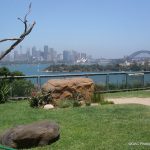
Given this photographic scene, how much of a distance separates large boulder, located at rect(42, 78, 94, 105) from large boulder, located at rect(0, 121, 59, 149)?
715 centimetres

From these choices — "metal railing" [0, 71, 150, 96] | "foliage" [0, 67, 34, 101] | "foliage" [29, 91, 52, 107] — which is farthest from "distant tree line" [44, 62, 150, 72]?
"foliage" [29, 91, 52, 107]

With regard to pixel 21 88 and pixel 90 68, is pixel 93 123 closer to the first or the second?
pixel 21 88

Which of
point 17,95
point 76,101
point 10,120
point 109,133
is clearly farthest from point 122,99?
point 109,133

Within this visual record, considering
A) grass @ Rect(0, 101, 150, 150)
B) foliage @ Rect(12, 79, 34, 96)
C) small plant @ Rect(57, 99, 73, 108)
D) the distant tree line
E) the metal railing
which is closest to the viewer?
grass @ Rect(0, 101, 150, 150)

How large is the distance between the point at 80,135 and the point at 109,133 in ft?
2.33

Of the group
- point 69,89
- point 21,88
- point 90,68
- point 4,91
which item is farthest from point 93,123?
point 90,68

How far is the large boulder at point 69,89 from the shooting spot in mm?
17684

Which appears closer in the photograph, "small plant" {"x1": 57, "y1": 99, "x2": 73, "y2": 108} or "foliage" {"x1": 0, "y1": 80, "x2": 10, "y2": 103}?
"small plant" {"x1": 57, "y1": 99, "x2": 73, "y2": 108}

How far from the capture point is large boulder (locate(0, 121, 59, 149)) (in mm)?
9828

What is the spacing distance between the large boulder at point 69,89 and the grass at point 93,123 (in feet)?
4.29

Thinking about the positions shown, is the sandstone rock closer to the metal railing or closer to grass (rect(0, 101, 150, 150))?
grass (rect(0, 101, 150, 150))

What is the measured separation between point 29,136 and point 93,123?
2.99 metres

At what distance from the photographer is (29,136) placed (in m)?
9.85

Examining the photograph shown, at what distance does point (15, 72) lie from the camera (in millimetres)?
22672
